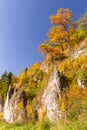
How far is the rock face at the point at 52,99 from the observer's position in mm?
25203

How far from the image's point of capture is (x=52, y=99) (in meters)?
26.5

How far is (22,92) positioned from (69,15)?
17.9 metres

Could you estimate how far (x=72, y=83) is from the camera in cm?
2645

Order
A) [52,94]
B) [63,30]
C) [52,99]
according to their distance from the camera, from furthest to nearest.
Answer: [63,30]
[52,94]
[52,99]

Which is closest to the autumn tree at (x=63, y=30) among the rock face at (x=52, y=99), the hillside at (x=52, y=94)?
the hillside at (x=52, y=94)

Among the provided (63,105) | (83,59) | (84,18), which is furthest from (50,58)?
(84,18)

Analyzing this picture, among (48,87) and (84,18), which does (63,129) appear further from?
(84,18)

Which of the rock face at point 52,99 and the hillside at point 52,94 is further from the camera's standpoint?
the rock face at point 52,99

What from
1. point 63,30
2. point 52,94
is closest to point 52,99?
point 52,94

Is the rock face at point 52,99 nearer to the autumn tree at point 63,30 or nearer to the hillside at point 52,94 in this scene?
the hillside at point 52,94

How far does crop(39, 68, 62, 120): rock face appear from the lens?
82.7 feet

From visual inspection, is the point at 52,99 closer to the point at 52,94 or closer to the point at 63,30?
the point at 52,94

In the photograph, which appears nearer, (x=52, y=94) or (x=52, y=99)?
(x=52, y=99)

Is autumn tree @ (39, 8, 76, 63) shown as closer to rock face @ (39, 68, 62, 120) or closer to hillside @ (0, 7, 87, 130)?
hillside @ (0, 7, 87, 130)
